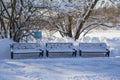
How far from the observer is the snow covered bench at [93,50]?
1187cm

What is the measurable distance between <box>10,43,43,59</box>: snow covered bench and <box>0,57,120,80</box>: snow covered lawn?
779 mm

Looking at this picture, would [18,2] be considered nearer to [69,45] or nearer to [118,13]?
[69,45]

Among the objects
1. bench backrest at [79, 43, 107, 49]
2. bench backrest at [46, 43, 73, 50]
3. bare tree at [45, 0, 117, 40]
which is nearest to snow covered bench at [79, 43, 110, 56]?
bench backrest at [79, 43, 107, 49]

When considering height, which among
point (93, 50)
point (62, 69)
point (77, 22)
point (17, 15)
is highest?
point (17, 15)

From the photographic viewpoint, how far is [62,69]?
927 cm

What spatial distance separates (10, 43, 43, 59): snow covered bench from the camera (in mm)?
11117

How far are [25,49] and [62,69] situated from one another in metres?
2.82

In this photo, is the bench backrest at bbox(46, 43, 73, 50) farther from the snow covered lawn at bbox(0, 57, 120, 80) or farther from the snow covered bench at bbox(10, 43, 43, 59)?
the snow covered lawn at bbox(0, 57, 120, 80)

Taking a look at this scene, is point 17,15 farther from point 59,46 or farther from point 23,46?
point 59,46

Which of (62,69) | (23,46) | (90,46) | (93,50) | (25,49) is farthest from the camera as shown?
(90,46)

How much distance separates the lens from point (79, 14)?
16.9 metres

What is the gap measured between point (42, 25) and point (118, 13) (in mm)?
6044

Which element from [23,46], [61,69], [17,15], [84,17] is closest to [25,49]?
[23,46]

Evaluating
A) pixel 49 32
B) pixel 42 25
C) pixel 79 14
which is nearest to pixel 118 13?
pixel 79 14
